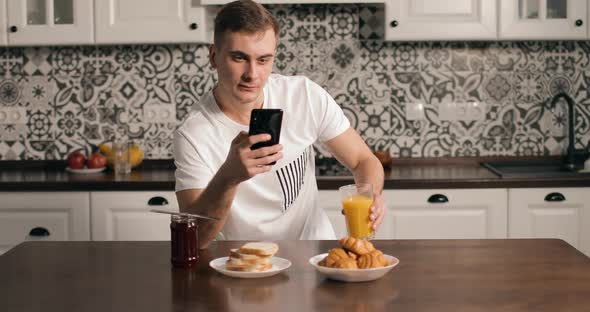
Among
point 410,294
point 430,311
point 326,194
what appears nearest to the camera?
point 430,311

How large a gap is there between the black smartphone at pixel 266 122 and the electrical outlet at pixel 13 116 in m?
2.63

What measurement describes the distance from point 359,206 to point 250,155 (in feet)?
1.19

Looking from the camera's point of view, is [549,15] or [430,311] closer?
[430,311]

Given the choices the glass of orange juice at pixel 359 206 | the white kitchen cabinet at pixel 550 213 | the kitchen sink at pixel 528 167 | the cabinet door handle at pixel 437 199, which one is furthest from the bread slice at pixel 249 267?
the kitchen sink at pixel 528 167

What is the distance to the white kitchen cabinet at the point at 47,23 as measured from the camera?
3.78 metres

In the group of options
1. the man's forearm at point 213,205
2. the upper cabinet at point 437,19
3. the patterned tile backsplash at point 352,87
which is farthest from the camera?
the patterned tile backsplash at point 352,87

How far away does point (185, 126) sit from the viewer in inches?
93.4

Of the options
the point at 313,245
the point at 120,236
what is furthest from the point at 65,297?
the point at 120,236

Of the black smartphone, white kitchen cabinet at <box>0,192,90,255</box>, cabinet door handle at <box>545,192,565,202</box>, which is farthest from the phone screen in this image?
cabinet door handle at <box>545,192,565,202</box>

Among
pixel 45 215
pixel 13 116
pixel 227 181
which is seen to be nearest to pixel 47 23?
pixel 13 116

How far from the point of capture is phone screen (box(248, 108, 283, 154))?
1.84 meters

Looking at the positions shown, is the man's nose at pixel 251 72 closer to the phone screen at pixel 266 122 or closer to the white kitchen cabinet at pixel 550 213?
the phone screen at pixel 266 122

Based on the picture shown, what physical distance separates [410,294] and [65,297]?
2.38ft

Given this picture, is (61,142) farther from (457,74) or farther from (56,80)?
(457,74)
